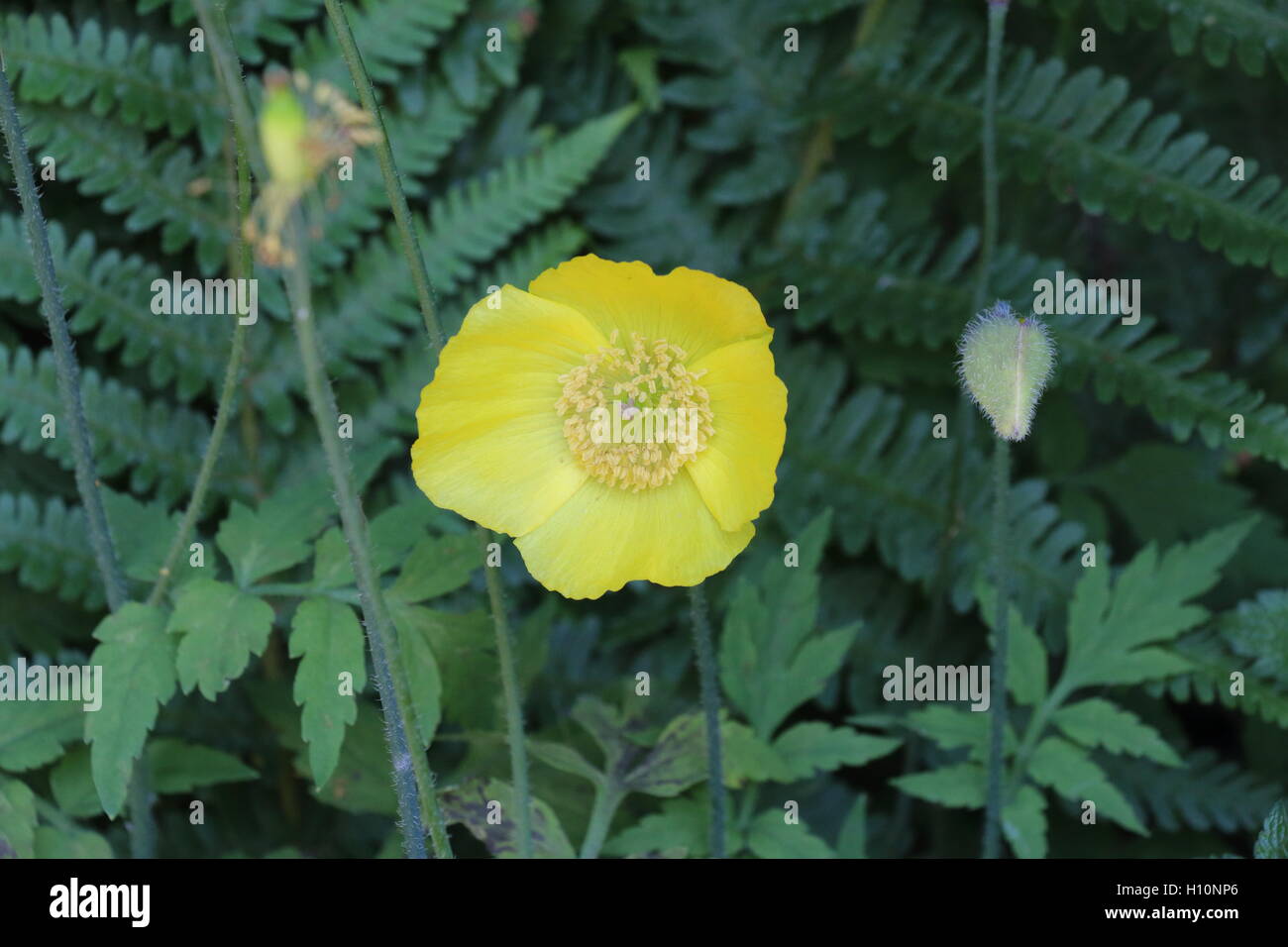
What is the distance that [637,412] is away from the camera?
1.56m

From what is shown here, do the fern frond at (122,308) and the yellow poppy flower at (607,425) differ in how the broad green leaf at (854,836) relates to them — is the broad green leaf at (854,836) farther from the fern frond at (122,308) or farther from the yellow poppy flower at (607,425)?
the fern frond at (122,308)

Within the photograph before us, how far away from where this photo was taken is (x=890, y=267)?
2291 millimetres

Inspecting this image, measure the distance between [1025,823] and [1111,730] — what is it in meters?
0.21

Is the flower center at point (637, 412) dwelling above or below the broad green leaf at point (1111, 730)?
above

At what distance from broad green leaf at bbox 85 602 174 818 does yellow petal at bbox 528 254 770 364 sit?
2.23 feet

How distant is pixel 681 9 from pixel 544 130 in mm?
408

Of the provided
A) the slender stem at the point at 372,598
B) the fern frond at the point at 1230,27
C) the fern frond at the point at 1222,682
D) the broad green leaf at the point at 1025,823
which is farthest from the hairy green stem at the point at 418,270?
the fern frond at the point at 1230,27

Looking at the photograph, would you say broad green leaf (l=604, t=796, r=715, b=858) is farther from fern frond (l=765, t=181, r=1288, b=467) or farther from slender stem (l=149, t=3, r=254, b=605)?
fern frond (l=765, t=181, r=1288, b=467)

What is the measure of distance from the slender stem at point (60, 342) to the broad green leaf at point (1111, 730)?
1.46 m

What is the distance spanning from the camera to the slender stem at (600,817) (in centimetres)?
176

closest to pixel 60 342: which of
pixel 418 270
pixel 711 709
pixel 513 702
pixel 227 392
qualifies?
pixel 227 392

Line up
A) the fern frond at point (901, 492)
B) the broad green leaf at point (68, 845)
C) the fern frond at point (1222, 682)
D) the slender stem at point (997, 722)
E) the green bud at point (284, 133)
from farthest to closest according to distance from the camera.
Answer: the fern frond at point (901, 492) → the fern frond at point (1222, 682) → the slender stem at point (997, 722) → the broad green leaf at point (68, 845) → the green bud at point (284, 133)

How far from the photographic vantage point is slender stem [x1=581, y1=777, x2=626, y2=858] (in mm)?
1757
